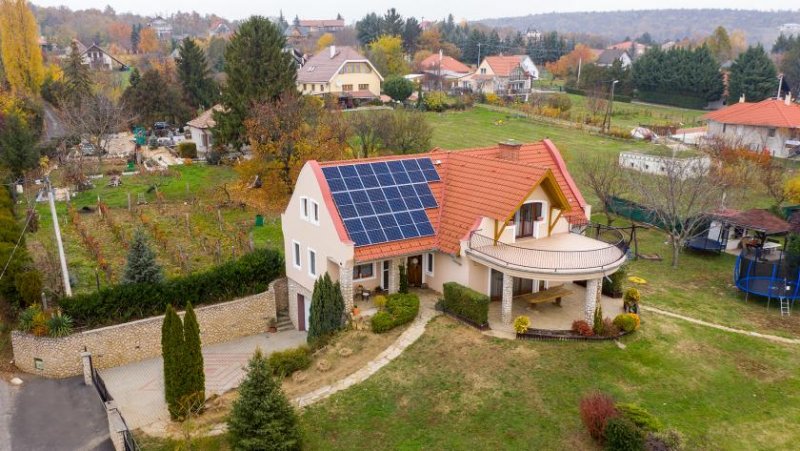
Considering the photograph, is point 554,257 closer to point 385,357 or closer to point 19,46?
point 385,357

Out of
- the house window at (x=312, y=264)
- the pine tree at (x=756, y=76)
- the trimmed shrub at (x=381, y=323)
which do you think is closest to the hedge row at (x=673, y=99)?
the pine tree at (x=756, y=76)

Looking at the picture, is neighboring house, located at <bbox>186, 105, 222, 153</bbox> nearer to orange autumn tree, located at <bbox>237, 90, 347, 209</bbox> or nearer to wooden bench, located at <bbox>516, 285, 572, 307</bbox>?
orange autumn tree, located at <bbox>237, 90, 347, 209</bbox>

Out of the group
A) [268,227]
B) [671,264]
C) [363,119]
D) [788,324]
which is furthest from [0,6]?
[788,324]

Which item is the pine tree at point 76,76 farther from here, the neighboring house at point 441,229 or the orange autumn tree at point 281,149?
the neighboring house at point 441,229

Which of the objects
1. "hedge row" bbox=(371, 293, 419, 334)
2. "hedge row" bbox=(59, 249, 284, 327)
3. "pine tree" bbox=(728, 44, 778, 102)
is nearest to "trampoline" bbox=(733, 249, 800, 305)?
"hedge row" bbox=(371, 293, 419, 334)

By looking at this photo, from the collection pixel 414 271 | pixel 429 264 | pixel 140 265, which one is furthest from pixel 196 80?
pixel 429 264

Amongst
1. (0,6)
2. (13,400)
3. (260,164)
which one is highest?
(0,6)

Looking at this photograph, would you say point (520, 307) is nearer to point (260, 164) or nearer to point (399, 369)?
point (399, 369)
